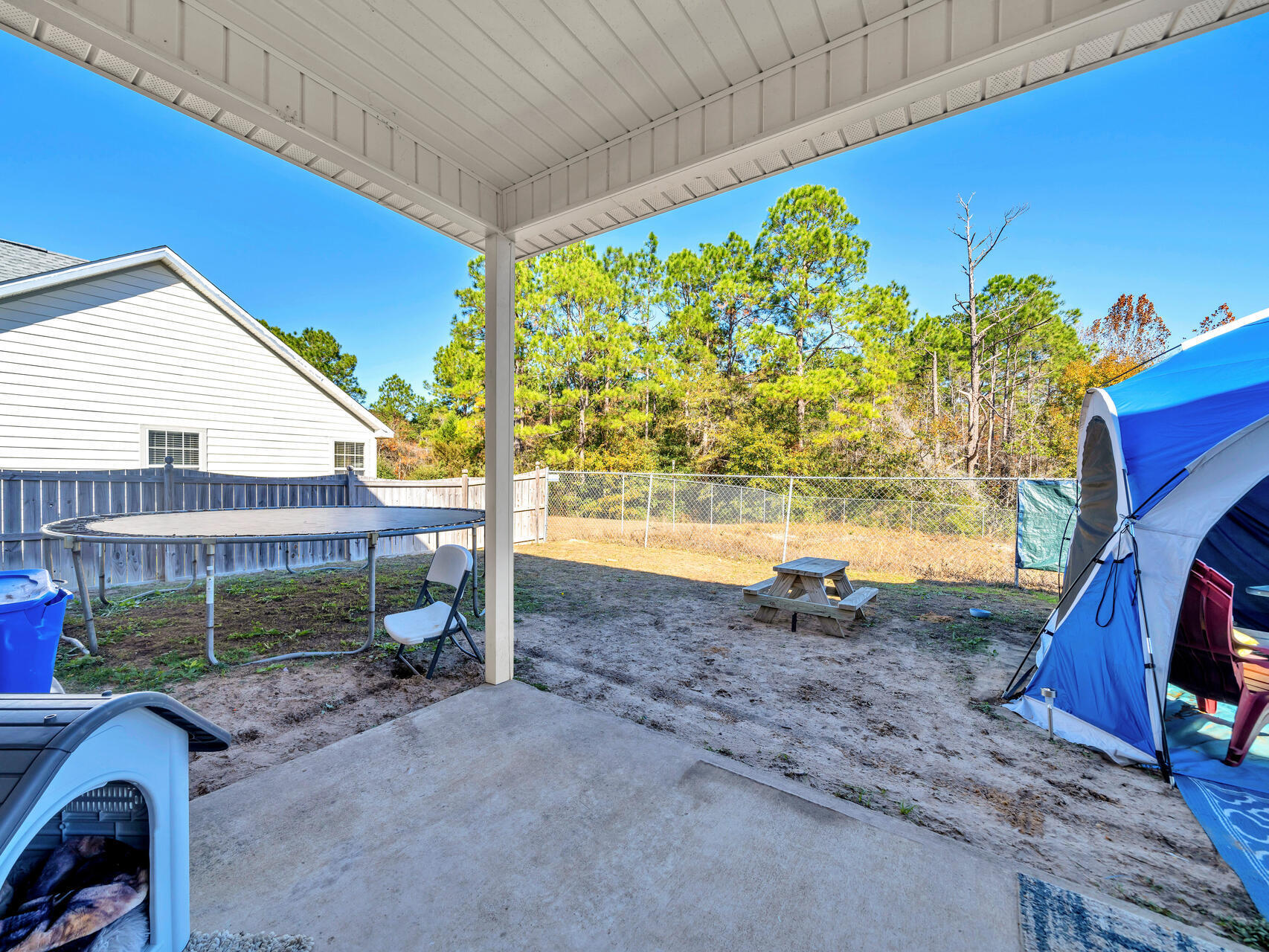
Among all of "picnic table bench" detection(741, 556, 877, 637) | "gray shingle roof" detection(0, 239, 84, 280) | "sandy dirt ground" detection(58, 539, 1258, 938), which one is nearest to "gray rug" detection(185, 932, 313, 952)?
"sandy dirt ground" detection(58, 539, 1258, 938)

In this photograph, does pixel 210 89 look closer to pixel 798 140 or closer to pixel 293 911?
pixel 798 140

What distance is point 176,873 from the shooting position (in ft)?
4.39

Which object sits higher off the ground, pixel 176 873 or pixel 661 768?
pixel 176 873

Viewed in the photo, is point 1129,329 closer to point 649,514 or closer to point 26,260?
point 649,514

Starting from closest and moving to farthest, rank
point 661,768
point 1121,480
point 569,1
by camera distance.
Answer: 1. point 569,1
2. point 661,768
3. point 1121,480

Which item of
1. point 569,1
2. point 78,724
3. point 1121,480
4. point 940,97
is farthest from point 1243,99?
point 78,724

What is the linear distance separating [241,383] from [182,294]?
56.6 inches

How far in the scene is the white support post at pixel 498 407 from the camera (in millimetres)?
3107

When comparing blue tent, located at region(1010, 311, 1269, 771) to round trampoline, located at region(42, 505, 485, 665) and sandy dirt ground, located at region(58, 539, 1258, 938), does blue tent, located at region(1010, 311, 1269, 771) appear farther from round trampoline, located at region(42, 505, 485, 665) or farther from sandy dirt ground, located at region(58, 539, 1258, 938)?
round trampoline, located at region(42, 505, 485, 665)

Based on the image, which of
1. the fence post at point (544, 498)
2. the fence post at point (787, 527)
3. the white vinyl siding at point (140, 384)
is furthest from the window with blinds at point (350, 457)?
the fence post at point (787, 527)

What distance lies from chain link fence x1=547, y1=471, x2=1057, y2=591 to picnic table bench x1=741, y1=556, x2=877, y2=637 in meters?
2.65

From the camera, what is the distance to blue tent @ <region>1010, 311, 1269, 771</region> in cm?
255

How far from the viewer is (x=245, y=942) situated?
56.9 inches

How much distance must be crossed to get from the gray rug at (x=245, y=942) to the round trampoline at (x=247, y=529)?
2296 mm
